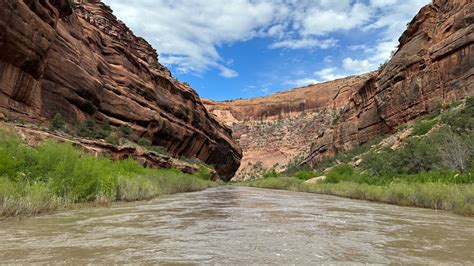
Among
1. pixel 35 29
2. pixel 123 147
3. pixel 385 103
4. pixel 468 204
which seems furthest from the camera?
pixel 385 103

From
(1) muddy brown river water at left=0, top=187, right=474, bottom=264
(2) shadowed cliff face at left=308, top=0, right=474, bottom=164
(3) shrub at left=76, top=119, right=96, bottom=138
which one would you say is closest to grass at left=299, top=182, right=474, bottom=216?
(1) muddy brown river water at left=0, top=187, right=474, bottom=264

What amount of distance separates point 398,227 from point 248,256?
5566 millimetres

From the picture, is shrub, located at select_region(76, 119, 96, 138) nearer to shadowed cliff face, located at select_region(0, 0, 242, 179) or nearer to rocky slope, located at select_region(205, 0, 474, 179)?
shadowed cliff face, located at select_region(0, 0, 242, 179)

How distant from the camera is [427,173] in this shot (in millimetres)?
21047

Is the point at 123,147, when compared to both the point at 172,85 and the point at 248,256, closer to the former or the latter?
the point at 172,85

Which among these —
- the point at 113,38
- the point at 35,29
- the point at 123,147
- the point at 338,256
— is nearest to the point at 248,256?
the point at 338,256

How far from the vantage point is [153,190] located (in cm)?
2211

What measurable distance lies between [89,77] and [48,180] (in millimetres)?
24467

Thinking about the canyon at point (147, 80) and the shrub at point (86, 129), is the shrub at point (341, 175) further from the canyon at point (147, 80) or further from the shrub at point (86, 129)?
the shrub at point (86, 129)

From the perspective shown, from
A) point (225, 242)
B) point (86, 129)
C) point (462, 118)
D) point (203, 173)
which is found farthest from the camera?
point (203, 173)

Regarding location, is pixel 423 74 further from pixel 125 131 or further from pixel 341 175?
pixel 125 131

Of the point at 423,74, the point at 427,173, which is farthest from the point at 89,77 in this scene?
the point at 423,74

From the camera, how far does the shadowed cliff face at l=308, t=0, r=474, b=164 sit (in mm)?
36125

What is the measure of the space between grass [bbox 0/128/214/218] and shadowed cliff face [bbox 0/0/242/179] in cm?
1259
